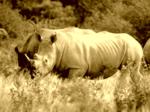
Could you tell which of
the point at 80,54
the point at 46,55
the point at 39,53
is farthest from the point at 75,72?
the point at 39,53

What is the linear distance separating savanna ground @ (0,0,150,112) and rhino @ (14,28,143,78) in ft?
0.77

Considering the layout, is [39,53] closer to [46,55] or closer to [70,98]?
[46,55]

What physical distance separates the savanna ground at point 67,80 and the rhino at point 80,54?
23cm

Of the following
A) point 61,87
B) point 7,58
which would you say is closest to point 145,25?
point 7,58

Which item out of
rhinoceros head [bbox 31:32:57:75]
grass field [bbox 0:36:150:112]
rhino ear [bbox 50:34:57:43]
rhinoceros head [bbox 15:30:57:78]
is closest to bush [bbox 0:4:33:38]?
rhinoceros head [bbox 15:30:57:78]

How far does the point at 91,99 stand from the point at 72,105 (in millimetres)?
311

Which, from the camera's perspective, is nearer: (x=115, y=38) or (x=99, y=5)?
(x=115, y=38)

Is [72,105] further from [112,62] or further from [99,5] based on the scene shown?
[99,5]

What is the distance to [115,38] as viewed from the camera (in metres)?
13.5

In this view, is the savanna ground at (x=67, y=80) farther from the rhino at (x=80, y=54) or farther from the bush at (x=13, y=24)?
the rhino at (x=80, y=54)

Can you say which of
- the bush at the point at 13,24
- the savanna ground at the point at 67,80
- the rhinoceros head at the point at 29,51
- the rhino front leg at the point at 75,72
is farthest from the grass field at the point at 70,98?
the bush at the point at 13,24

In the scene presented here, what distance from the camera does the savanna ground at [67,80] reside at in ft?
28.7

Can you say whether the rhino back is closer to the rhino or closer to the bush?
the rhino

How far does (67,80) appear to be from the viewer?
11.7 meters
